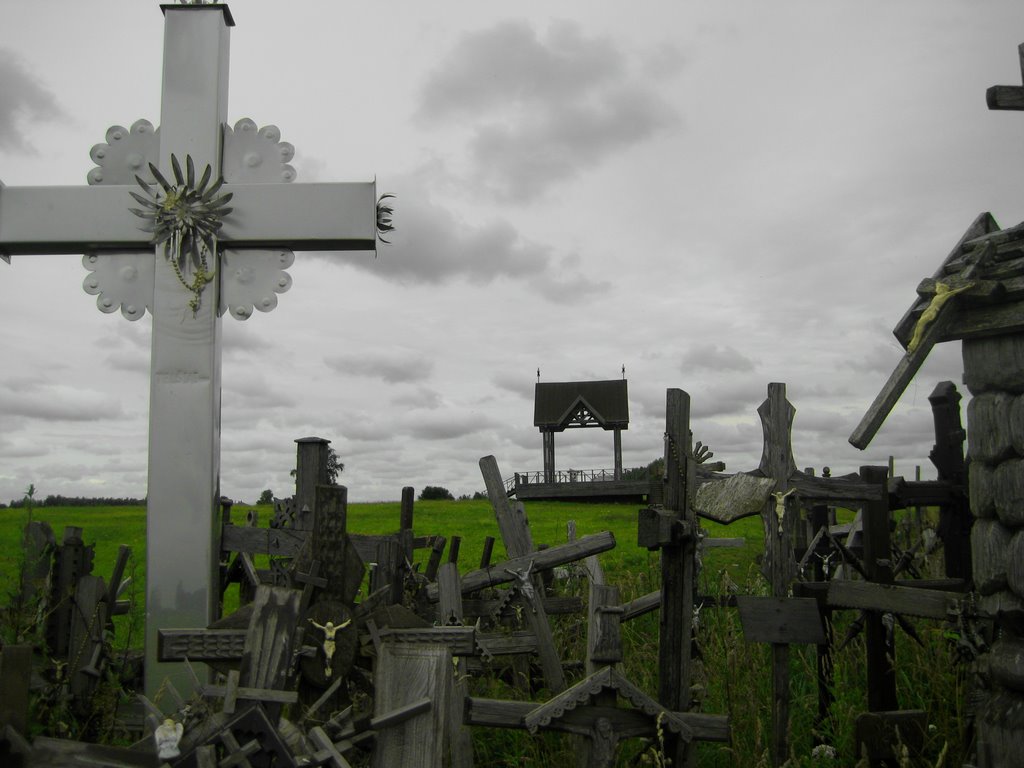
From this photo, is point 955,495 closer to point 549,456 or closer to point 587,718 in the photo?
point 587,718

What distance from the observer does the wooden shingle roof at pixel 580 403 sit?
2864cm

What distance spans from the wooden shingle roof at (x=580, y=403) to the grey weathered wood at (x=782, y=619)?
23.0 meters

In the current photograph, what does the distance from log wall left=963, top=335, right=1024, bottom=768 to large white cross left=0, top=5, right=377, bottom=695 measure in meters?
4.08

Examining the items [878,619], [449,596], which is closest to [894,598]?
[878,619]

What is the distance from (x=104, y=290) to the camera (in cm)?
564

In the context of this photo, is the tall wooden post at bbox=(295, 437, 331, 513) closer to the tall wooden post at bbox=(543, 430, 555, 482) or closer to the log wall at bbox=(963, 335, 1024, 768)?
the log wall at bbox=(963, 335, 1024, 768)

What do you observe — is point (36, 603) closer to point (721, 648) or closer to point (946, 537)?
point (721, 648)

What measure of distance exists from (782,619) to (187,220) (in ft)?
15.0

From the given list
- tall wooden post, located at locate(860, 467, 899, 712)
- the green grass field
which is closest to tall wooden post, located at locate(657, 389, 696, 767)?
the green grass field

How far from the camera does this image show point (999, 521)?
5422 mm

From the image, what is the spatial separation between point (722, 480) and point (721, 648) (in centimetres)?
271

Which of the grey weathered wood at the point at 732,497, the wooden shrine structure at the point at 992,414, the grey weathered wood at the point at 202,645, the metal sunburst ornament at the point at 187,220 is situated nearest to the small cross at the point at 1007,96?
the wooden shrine structure at the point at 992,414

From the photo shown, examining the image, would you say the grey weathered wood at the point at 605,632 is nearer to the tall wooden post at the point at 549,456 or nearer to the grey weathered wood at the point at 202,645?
the grey weathered wood at the point at 202,645

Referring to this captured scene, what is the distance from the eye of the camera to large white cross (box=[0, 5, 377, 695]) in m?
5.34
